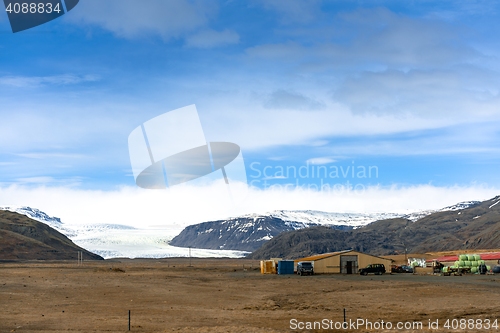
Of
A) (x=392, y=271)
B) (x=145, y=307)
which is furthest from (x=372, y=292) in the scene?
(x=392, y=271)

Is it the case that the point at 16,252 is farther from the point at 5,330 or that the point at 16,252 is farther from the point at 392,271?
the point at 5,330

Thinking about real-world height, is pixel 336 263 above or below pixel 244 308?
above

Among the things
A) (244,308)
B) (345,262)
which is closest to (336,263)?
(345,262)

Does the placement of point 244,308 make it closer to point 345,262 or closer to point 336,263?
point 336,263

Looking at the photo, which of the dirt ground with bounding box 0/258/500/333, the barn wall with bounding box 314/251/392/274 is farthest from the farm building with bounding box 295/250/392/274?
the dirt ground with bounding box 0/258/500/333

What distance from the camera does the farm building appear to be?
284 ft

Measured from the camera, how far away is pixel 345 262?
87.9 meters

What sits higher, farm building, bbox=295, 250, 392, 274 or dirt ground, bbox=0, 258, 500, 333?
farm building, bbox=295, 250, 392, 274

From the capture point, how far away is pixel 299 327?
1081 inches

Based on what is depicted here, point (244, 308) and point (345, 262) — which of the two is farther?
point (345, 262)

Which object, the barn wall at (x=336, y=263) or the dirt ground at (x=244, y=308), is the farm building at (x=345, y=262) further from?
the dirt ground at (x=244, y=308)

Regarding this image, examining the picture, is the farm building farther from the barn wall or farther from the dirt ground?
the dirt ground

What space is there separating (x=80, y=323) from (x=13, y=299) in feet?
54.4

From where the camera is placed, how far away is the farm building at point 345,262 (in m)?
86.7
